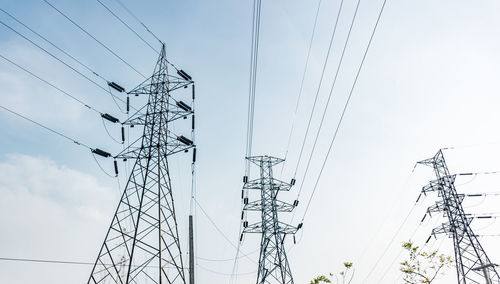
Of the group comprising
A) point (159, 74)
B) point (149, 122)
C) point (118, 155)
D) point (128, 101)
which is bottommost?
point (118, 155)

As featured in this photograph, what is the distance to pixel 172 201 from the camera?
12781mm

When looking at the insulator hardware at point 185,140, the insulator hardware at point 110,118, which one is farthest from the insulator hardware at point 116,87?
the insulator hardware at point 185,140

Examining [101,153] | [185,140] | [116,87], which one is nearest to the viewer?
[101,153]

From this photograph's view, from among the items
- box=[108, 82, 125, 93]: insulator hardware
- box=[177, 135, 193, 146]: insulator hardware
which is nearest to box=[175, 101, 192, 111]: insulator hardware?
box=[177, 135, 193, 146]: insulator hardware

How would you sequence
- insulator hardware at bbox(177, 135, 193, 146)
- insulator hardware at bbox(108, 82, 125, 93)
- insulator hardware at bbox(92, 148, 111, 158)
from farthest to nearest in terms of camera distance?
insulator hardware at bbox(108, 82, 125, 93), insulator hardware at bbox(177, 135, 193, 146), insulator hardware at bbox(92, 148, 111, 158)

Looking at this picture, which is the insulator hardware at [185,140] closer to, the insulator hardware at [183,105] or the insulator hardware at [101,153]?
the insulator hardware at [183,105]

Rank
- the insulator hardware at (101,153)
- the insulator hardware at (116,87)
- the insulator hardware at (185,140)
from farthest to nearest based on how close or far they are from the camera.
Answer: the insulator hardware at (116,87)
the insulator hardware at (185,140)
the insulator hardware at (101,153)

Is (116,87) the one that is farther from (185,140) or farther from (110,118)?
(185,140)

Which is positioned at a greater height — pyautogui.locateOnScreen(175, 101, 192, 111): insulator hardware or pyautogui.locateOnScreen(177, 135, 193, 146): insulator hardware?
pyautogui.locateOnScreen(175, 101, 192, 111): insulator hardware

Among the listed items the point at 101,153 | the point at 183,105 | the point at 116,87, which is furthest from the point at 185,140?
the point at 116,87

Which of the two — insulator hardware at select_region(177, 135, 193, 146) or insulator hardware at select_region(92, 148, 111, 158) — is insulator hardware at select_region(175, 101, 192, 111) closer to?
insulator hardware at select_region(177, 135, 193, 146)

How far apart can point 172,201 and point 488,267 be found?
19.6 m

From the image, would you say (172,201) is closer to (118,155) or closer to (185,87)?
(118,155)

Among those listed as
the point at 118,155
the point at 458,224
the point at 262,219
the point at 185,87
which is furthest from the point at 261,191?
the point at 458,224
